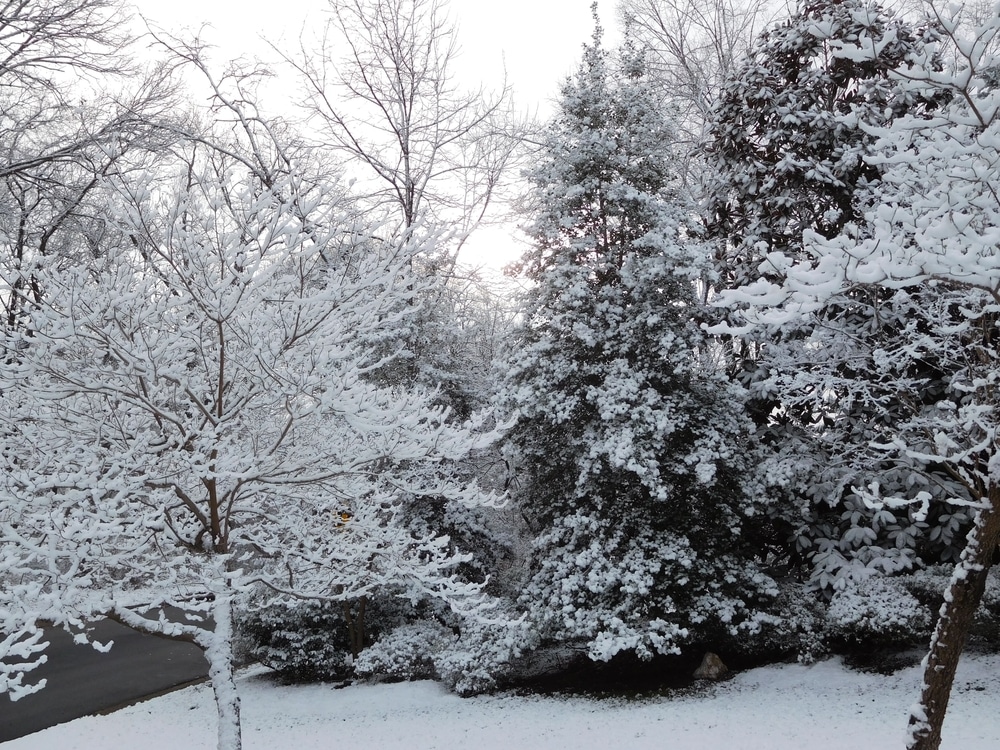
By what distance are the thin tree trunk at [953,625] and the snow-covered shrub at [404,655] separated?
661cm

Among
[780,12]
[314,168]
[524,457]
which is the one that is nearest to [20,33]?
[314,168]

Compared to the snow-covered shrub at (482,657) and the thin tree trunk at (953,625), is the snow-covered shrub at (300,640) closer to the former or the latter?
the snow-covered shrub at (482,657)

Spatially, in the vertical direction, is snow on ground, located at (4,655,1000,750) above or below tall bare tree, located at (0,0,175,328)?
below

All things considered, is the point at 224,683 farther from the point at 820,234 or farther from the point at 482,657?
the point at 820,234

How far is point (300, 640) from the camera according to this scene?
11.1 meters

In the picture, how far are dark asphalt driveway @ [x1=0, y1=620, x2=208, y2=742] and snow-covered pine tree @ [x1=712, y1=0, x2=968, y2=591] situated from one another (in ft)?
34.7

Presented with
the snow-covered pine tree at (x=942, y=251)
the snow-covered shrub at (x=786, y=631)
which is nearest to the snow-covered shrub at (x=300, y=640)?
the snow-covered shrub at (x=786, y=631)

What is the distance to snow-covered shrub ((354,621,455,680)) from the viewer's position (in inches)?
406

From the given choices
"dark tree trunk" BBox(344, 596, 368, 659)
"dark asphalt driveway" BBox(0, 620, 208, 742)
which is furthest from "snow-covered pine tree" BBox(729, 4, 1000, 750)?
"dark asphalt driveway" BBox(0, 620, 208, 742)

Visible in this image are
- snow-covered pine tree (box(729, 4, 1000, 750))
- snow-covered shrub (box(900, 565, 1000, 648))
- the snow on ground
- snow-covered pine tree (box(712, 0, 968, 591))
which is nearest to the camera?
snow-covered pine tree (box(729, 4, 1000, 750))

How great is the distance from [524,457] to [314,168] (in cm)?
779

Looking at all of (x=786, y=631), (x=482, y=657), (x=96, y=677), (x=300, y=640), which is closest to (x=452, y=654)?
(x=482, y=657)

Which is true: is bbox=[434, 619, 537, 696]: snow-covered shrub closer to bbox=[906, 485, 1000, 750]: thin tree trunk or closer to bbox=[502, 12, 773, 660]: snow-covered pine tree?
bbox=[502, 12, 773, 660]: snow-covered pine tree

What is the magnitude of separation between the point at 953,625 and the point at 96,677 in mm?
13249
